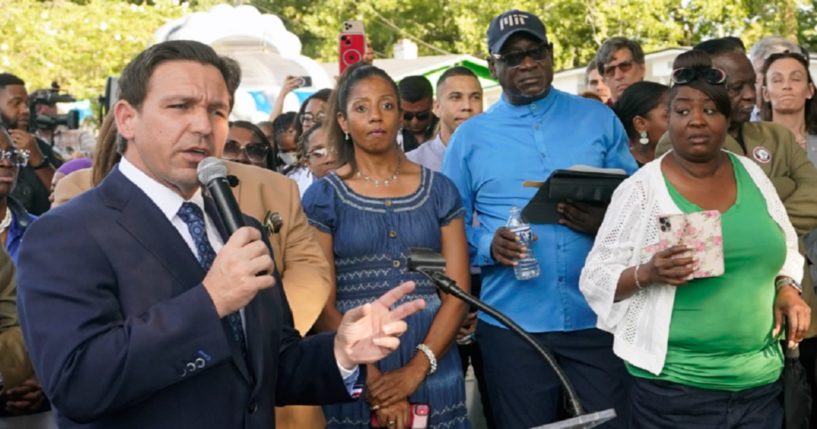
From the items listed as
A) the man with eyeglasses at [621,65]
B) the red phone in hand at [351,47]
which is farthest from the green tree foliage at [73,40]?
the man with eyeglasses at [621,65]

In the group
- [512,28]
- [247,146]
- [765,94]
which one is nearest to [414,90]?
[247,146]

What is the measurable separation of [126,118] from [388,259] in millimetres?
2305

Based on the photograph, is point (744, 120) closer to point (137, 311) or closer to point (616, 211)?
point (616, 211)

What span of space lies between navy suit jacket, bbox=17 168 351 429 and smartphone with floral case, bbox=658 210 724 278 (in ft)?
6.79

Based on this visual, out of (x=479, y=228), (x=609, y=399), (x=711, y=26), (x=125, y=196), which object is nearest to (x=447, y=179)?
(x=479, y=228)

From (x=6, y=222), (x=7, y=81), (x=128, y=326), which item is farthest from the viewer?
(x=7, y=81)

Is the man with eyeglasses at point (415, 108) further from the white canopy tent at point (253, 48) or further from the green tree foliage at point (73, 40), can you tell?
the green tree foliage at point (73, 40)

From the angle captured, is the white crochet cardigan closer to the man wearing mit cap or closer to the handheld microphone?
the man wearing mit cap

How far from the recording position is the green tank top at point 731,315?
4895mm

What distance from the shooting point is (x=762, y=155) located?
5953 millimetres

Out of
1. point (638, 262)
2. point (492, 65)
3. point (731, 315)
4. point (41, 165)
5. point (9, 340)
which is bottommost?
point (731, 315)

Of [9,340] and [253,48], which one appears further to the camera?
[253,48]

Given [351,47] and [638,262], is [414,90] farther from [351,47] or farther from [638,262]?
[638,262]

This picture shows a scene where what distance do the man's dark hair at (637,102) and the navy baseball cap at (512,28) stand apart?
1.01m
